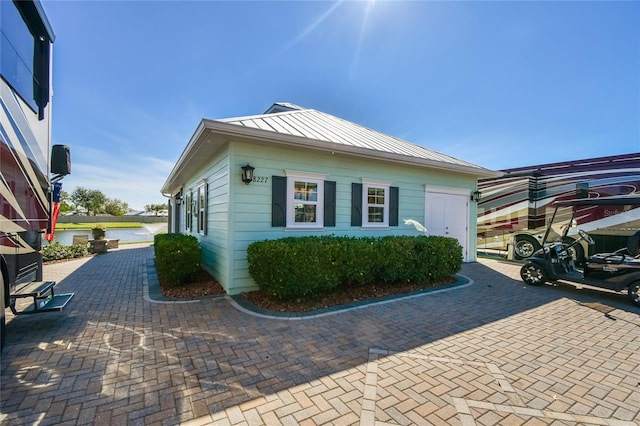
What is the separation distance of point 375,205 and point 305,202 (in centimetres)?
221

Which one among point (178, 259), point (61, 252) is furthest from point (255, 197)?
point (61, 252)

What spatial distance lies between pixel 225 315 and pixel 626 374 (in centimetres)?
505

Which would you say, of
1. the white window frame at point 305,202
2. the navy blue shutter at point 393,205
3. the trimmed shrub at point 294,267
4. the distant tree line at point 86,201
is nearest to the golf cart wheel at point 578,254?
the navy blue shutter at point 393,205

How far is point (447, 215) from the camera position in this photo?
910cm

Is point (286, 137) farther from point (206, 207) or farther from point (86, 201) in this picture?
point (86, 201)

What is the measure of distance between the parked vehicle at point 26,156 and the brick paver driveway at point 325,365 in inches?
32.3

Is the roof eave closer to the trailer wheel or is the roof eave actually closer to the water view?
the trailer wheel

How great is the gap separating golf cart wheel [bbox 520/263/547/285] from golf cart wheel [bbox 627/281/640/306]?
→ 4.51 ft

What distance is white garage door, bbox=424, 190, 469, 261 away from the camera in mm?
8680

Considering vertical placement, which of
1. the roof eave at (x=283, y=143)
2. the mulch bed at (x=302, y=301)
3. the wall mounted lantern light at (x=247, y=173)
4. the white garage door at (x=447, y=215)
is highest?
the roof eave at (x=283, y=143)

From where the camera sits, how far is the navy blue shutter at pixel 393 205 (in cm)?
774

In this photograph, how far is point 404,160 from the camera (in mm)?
7281

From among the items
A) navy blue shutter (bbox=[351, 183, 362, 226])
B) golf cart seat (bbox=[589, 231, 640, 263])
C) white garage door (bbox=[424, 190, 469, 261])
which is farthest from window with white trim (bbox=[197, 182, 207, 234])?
golf cart seat (bbox=[589, 231, 640, 263])

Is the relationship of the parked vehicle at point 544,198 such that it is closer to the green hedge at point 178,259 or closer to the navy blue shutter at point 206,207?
the green hedge at point 178,259
